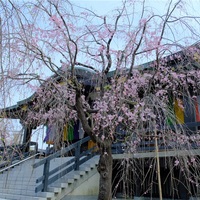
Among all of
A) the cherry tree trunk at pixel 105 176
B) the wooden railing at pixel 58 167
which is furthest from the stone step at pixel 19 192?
the cherry tree trunk at pixel 105 176

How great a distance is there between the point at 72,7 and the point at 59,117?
198 cm

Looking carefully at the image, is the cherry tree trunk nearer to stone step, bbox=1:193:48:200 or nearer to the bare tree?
the bare tree

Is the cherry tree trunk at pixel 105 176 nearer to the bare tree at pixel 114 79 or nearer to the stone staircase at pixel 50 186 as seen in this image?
Result: the bare tree at pixel 114 79

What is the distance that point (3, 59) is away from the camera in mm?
2393

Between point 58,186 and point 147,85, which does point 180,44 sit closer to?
point 147,85

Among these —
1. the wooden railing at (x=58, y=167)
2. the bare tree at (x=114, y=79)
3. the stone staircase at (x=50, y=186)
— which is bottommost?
the stone staircase at (x=50, y=186)

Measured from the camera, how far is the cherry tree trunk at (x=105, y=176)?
5.12 metres

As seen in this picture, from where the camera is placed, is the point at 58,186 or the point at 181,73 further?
the point at 58,186

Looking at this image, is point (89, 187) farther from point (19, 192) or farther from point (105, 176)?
point (105, 176)

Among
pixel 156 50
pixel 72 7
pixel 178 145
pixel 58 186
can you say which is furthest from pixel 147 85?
pixel 58 186

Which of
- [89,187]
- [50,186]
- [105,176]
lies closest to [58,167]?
[50,186]

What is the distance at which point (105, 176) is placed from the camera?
5191 millimetres

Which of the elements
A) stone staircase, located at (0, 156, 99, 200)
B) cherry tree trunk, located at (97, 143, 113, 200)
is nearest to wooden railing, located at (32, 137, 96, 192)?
stone staircase, located at (0, 156, 99, 200)

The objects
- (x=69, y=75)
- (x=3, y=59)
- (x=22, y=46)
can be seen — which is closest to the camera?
(x=3, y=59)
